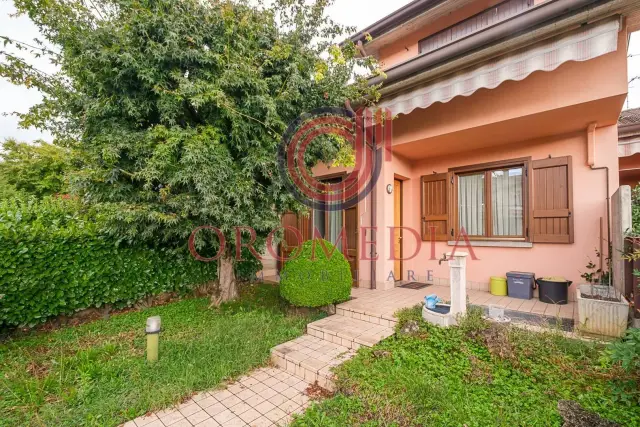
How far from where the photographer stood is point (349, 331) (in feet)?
14.0

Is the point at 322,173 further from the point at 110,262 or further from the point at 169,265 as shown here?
the point at 110,262

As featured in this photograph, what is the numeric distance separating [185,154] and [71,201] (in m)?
3.05

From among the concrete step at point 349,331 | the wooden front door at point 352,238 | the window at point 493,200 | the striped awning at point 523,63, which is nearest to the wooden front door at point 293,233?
the wooden front door at point 352,238

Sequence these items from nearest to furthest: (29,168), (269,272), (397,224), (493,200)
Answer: (493,200) → (397,224) → (269,272) → (29,168)

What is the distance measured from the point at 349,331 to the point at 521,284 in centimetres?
390

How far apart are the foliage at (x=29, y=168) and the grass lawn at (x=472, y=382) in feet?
52.7

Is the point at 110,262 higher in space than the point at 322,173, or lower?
lower

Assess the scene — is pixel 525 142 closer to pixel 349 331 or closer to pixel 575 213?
pixel 575 213

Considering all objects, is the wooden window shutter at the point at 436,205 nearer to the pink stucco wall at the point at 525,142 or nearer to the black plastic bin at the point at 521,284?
the pink stucco wall at the point at 525,142

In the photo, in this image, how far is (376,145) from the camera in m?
6.57

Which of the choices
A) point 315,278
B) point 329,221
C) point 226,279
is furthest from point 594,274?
point 226,279

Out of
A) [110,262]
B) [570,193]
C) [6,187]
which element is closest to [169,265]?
[110,262]

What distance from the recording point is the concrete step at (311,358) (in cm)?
333

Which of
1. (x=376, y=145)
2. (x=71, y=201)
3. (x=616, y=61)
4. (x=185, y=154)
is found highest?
(x=616, y=61)
